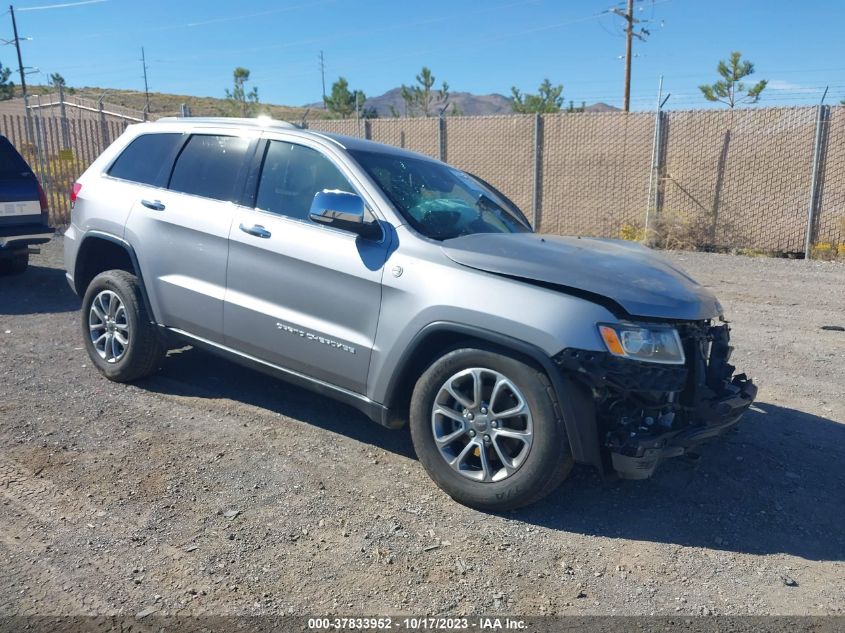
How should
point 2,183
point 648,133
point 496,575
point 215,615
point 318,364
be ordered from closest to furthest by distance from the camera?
point 215,615, point 496,575, point 318,364, point 2,183, point 648,133

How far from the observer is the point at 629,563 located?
3.35m

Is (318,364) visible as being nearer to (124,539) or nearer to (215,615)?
(124,539)

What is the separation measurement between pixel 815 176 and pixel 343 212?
38.6ft

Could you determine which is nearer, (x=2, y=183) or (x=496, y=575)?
(x=496, y=575)

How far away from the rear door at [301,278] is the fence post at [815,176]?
11.5 m

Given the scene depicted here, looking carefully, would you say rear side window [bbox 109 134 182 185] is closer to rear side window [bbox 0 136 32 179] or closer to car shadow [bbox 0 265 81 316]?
car shadow [bbox 0 265 81 316]

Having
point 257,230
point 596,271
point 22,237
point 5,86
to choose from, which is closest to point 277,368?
point 257,230

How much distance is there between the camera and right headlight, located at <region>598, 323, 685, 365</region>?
341 cm

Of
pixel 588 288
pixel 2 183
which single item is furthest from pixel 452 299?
pixel 2 183

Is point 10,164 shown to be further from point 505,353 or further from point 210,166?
point 505,353

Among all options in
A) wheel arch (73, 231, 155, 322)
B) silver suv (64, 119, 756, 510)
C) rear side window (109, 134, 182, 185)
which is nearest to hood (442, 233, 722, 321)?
silver suv (64, 119, 756, 510)

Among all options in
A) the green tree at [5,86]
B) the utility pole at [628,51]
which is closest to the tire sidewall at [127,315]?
the utility pole at [628,51]

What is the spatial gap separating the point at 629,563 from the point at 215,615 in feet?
6.04

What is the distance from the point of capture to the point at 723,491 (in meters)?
4.04
